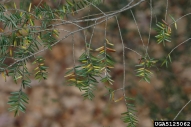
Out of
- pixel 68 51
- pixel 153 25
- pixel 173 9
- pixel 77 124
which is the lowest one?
pixel 77 124

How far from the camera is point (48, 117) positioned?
75.5 inches

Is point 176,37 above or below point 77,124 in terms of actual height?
above

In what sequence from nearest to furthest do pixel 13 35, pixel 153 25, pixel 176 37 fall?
pixel 13 35, pixel 153 25, pixel 176 37

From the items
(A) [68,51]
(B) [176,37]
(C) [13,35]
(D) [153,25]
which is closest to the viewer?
(C) [13,35]

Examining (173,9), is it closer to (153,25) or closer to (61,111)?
(153,25)

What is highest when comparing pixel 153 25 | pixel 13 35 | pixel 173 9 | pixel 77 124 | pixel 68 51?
pixel 173 9

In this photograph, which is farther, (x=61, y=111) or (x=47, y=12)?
(x=61, y=111)

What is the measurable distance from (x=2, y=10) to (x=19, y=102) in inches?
6.9

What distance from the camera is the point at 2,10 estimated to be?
617 mm

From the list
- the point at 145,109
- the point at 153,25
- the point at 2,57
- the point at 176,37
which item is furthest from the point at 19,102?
the point at 145,109

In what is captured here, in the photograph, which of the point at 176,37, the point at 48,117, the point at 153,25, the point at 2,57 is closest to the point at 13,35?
the point at 2,57

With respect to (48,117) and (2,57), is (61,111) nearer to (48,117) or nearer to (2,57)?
(48,117)

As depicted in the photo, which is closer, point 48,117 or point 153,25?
point 153,25

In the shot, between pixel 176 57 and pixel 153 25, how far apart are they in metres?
0.20
